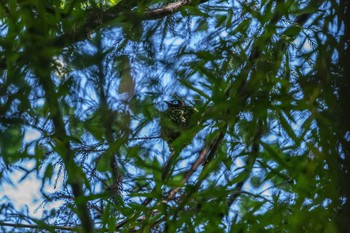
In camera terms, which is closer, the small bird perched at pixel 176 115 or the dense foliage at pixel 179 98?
the dense foliage at pixel 179 98

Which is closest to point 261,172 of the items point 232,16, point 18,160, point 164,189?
point 164,189

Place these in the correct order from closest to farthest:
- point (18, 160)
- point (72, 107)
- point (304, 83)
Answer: point (304, 83), point (72, 107), point (18, 160)

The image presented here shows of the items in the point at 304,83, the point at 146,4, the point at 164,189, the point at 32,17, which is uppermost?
the point at 146,4

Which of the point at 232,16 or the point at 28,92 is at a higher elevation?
the point at 232,16

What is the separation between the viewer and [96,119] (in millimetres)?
1066

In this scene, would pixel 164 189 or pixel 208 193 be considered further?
pixel 164 189

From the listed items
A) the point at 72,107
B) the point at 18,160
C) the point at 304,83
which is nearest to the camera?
the point at 304,83

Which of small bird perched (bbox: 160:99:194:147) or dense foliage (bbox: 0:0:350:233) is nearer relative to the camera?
dense foliage (bbox: 0:0:350:233)

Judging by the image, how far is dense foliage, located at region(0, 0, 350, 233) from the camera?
3.20 ft

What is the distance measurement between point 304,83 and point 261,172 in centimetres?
32

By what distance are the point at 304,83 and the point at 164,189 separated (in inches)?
14.8

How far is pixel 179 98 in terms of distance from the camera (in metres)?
1.27

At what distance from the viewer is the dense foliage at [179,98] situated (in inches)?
38.4

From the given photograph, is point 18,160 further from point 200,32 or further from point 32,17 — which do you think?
point 200,32
